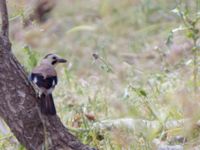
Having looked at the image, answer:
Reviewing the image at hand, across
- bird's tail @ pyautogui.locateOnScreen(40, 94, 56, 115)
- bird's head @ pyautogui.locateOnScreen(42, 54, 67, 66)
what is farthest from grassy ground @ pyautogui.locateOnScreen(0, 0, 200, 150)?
bird's tail @ pyautogui.locateOnScreen(40, 94, 56, 115)

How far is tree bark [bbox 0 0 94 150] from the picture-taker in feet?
12.2

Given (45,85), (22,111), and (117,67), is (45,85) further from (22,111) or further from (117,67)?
(117,67)

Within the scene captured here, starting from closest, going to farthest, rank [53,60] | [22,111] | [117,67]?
[22,111], [53,60], [117,67]

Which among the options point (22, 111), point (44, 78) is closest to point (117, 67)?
point (44, 78)

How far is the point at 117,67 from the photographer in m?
7.77

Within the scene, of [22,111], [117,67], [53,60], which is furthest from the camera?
[117,67]

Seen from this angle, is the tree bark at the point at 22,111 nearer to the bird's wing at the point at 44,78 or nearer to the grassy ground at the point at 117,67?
the bird's wing at the point at 44,78

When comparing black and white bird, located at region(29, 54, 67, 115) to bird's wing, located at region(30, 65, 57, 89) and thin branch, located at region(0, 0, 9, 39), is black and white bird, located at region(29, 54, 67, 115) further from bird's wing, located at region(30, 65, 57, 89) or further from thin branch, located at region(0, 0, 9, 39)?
thin branch, located at region(0, 0, 9, 39)

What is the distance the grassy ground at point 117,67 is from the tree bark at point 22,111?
0.91 ft

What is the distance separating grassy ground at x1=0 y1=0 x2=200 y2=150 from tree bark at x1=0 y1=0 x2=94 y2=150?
10.9 inches

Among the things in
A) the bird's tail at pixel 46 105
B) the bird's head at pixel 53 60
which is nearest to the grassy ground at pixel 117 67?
the bird's head at pixel 53 60

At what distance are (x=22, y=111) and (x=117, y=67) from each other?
159 inches

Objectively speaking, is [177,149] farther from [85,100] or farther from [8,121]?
[85,100]

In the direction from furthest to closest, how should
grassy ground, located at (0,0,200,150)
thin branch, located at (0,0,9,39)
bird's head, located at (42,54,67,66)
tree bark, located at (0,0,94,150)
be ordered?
grassy ground, located at (0,0,200,150) → bird's head, located at (42,54,67,66) → thin branch, located at (0,0,9,39) → tree bark, located at (0,0,94,150)
